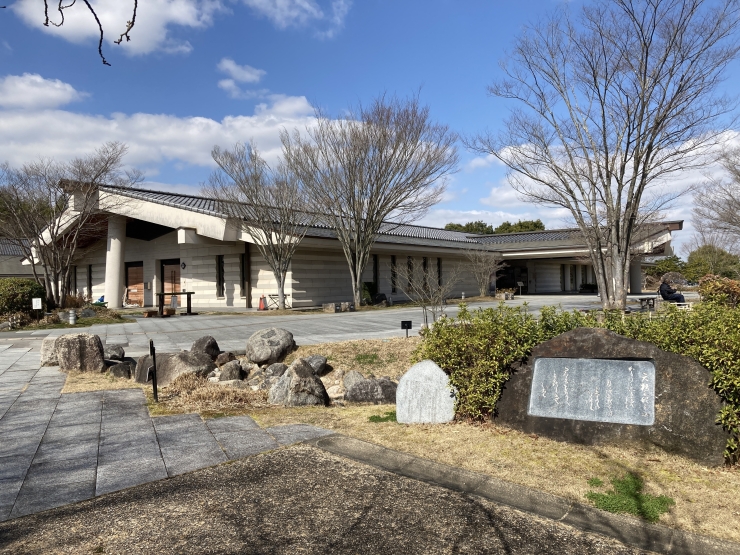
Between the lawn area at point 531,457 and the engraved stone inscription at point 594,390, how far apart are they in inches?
9.9

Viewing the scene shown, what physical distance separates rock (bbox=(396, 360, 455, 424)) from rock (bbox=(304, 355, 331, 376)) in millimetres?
4111

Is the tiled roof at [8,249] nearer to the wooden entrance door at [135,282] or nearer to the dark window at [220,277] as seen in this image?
the wooden entrance door at [135,282]

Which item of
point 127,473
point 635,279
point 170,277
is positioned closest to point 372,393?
point 127,473

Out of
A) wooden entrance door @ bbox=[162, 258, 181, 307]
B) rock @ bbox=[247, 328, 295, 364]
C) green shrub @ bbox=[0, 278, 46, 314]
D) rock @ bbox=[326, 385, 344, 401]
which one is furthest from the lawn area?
wooden entrance door @ bbox=[162, 258, 181, 307]

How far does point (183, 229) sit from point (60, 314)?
19.0ft

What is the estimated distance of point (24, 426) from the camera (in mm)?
5434

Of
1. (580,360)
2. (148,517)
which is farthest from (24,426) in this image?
(580,360)

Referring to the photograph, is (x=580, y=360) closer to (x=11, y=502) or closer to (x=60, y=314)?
(x=11, y=502)

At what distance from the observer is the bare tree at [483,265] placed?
1177 inches

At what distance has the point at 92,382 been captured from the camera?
305 inches

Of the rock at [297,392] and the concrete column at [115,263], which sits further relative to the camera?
the concrete column at [115,263]

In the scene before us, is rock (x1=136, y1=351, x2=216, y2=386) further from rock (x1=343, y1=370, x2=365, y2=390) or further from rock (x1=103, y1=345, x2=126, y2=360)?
rock (x1=343, y1=370, x2=365, y2=390)

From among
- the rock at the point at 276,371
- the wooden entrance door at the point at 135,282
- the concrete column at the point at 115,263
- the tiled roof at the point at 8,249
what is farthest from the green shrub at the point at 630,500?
the tiled roof at the point at 8,249

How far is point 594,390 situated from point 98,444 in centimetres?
431
